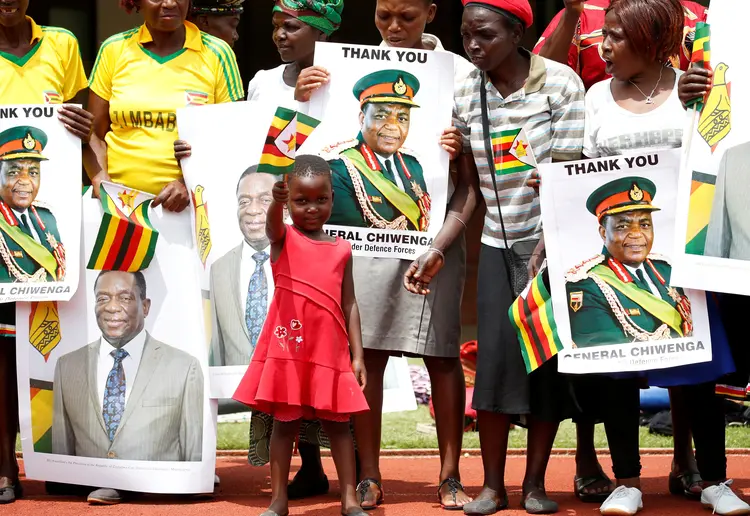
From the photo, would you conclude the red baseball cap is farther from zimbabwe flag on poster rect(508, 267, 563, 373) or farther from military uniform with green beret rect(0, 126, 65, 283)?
military uniform with green beret rect(0, 126, 65, 283)

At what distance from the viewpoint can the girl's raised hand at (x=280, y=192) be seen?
4.89m

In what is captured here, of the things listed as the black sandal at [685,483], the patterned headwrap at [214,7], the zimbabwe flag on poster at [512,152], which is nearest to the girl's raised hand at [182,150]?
the zimbabwe flag on poster at [512,152]

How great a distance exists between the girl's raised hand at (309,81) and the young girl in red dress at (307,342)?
1.50 ft

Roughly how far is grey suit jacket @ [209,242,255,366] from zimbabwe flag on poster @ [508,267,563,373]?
126 cm

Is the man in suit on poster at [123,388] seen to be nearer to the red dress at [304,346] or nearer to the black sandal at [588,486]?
the red dress at [304,346]

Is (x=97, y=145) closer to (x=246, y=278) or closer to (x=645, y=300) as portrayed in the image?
(x=246, y=278)

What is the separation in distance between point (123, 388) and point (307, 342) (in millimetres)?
1101

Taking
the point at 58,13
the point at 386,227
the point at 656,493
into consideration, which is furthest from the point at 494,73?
the point at 58,13

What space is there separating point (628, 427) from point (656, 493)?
82 centimetres

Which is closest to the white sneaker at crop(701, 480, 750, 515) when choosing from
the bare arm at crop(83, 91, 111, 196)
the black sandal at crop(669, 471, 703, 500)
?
the black sandal at crop(669, 471, 703, 500)

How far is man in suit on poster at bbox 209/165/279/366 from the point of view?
550 cm

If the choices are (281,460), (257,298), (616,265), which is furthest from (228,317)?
(616,265)

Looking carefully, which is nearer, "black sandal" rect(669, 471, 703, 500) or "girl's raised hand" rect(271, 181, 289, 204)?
"girl's raised hand" rect(271, 181, 289, 204)

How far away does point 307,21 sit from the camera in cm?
586
